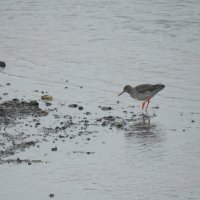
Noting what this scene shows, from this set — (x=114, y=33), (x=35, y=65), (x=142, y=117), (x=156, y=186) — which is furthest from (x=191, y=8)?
(x=156, y=186)

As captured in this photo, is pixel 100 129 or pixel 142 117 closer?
pixel 100 129

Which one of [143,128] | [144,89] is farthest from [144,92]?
[143,128]

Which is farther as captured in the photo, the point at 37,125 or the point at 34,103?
the point at 34,103

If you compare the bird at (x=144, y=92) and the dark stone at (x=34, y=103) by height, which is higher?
the bird at (x=144, y=92)

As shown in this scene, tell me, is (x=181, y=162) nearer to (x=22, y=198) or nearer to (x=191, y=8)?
(x=22, y=198)

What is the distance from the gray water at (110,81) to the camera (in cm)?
1061

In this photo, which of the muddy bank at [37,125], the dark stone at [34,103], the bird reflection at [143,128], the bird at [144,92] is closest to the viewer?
the muddy bank at [37,125]

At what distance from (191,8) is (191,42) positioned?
6.53m

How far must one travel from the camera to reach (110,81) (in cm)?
1806

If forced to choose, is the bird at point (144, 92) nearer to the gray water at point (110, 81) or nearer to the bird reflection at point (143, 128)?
the gray water at point (110, 81)

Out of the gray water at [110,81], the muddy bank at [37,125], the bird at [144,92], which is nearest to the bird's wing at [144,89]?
the bird at [144,92]

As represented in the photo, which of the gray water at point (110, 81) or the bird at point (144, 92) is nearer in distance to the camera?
the gray water at point (110, 81)

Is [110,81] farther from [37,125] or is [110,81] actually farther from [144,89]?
[37,125]

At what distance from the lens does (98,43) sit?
2344 cm
